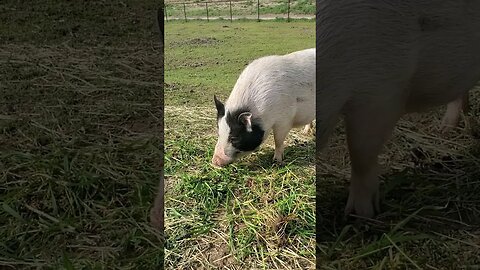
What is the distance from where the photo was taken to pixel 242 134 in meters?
1.38

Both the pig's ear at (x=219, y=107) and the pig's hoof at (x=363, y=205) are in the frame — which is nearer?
the pig's ear at (x=219, y=107)

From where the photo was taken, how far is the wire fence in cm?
117

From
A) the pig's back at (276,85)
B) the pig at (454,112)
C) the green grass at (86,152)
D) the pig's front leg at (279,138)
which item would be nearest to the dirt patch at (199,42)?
the pig's back at (276,85)

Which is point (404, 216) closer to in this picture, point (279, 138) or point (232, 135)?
point (279, 138)

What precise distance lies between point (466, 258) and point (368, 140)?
478 millimetres

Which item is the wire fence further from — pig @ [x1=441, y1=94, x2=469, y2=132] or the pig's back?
pig @ [x1=441, y1=94, x2=469, y2=132]

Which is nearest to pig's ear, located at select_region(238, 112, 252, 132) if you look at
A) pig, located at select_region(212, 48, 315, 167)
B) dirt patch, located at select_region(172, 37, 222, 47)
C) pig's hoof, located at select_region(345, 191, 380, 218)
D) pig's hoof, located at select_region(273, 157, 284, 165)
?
pig, located at select_region(212, 48, 315, 167)

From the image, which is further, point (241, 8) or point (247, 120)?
point (247, 120)

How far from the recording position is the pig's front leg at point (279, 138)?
142 centimetres

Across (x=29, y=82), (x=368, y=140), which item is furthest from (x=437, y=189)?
(x=29, y=82)

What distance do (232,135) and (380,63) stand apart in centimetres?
40

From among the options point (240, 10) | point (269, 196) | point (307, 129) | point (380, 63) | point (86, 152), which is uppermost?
point (240, 10)

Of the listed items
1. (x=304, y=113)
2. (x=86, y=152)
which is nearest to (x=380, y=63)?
(x=304, y=113)

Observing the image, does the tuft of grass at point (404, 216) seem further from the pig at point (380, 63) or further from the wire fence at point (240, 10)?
the wire fence at point (240, 10)
